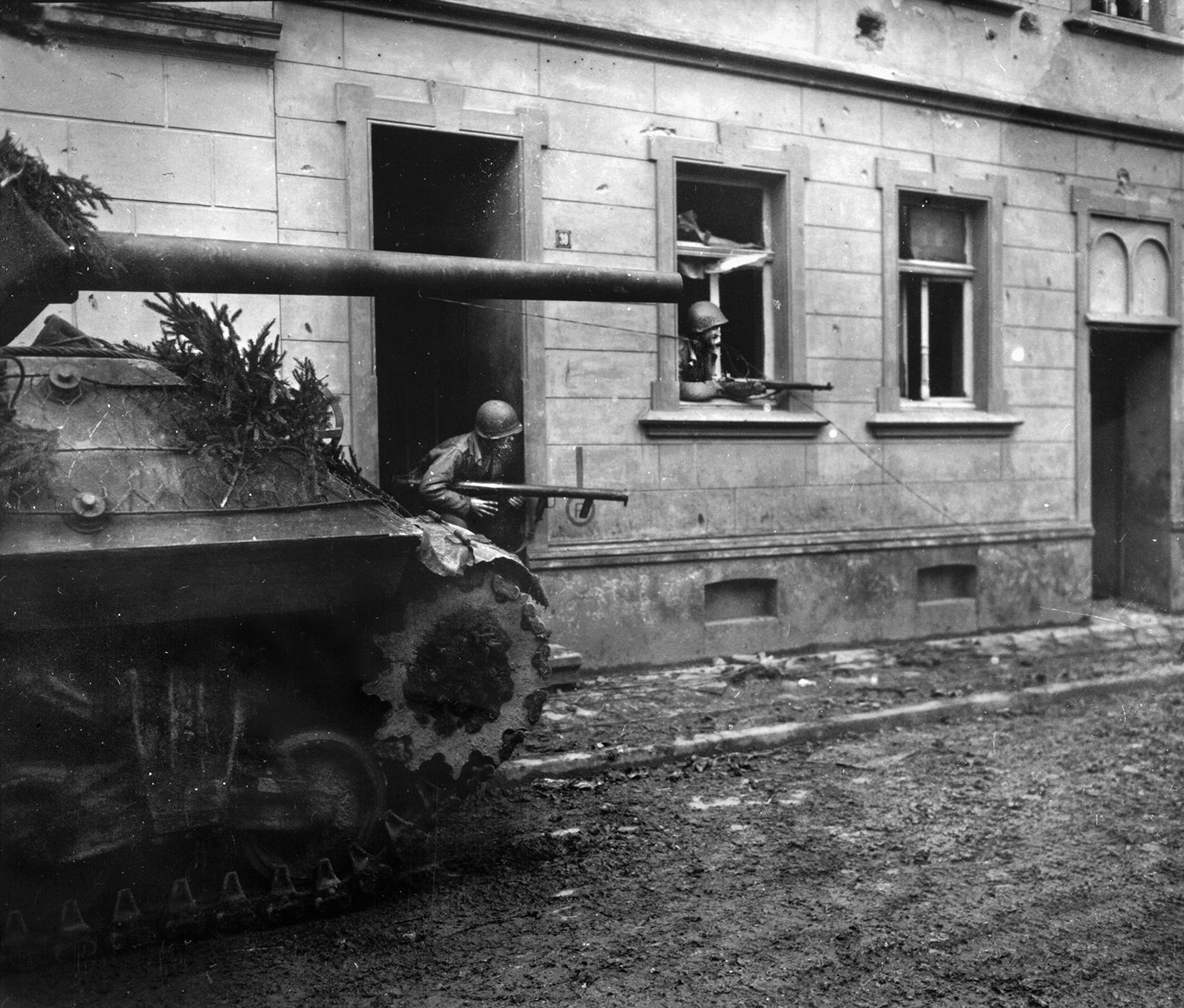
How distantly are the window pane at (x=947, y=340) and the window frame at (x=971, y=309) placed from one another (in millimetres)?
108

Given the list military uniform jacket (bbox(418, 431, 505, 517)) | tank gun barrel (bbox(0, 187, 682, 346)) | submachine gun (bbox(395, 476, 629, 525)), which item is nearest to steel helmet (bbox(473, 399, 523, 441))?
military uniform jacket (bbox(418, 431, 505, 517))

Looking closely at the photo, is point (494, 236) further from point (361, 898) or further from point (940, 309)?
point (361, 898)

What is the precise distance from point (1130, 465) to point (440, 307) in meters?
7.52

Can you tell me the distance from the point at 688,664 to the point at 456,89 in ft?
14.9

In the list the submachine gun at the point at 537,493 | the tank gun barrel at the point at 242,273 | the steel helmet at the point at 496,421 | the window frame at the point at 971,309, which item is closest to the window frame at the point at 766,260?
the window frame at the point at 971,309

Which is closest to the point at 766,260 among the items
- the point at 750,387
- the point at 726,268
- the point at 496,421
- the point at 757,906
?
the point at 726,268

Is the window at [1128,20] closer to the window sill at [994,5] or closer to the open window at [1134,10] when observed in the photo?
the open window at [1134,10]

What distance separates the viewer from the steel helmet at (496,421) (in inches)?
302

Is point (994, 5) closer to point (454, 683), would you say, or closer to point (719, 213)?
point (719, 213)

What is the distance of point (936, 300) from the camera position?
35.4 ft

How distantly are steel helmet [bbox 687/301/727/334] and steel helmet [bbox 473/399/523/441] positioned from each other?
2.07 meters

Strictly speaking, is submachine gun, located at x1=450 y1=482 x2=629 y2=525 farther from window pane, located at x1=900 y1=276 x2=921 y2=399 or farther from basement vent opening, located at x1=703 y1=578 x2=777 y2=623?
window pane, located at x1=900 y1=276 x2=921 y2=399

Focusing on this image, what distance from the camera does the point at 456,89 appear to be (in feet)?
26.5

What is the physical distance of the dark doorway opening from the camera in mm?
8461
